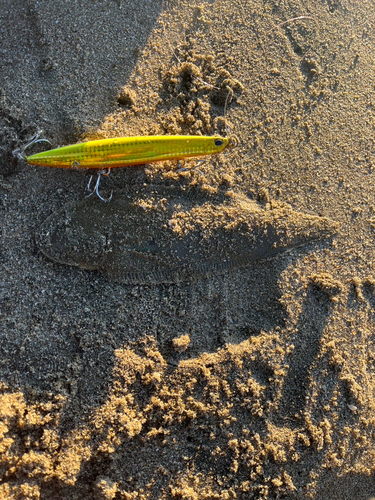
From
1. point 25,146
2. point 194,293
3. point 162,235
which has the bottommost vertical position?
point 194,293

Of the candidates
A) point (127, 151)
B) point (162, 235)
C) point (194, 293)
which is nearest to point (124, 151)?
point (127, 151)

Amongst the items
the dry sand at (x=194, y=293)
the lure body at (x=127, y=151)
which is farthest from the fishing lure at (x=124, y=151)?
the dry sand at (x=194, y=293)

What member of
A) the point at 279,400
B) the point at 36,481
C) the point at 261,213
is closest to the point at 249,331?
the point at 279,400

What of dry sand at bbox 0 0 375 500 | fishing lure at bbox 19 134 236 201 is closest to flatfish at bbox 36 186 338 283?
dry sand at bbox 0 0 375 500

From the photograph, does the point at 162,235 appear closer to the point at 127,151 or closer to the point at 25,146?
the point at 127,151

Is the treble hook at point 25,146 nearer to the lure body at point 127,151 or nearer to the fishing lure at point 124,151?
the fishing lure at point 124,151

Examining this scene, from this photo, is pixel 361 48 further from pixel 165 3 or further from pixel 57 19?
pixel 57 19
